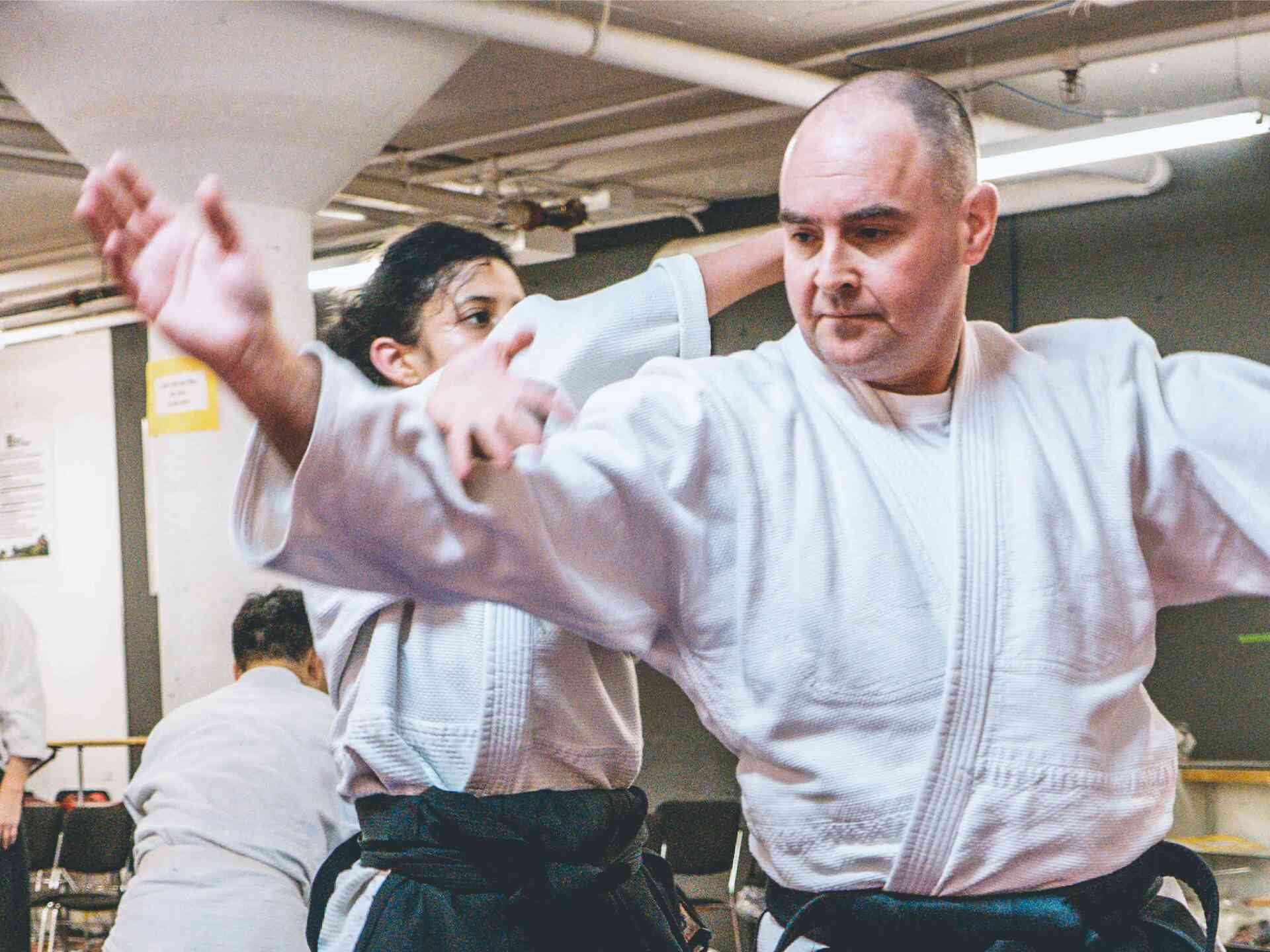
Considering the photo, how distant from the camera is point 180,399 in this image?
5.33 m

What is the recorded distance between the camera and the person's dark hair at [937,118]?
147cm

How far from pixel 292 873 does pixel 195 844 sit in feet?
0.64

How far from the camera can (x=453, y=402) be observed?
1.12m

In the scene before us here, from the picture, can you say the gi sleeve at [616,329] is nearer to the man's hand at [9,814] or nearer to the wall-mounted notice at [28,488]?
the man's hand at [9,814]

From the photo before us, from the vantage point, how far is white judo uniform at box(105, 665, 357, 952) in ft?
9.30

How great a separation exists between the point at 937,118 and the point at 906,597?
46 cm

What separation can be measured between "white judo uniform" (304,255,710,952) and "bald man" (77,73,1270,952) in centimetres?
32

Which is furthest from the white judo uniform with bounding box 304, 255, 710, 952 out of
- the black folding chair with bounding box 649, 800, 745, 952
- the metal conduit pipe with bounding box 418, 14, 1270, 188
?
the black folding chair with bounding box 649, 800, 745, 952

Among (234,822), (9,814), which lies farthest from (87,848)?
(234,822)

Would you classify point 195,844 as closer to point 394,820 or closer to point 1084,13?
point 394,820

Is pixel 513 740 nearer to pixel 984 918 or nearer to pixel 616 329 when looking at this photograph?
pixel 616 329

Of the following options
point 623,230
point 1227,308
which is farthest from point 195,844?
point 623,230

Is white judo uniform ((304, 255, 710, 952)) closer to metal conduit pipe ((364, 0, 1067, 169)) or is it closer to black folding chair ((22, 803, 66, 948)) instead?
metal conduit pipe ((364, 0, 1067, 169))

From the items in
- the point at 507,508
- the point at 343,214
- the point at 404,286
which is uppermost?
the point at 343,214
